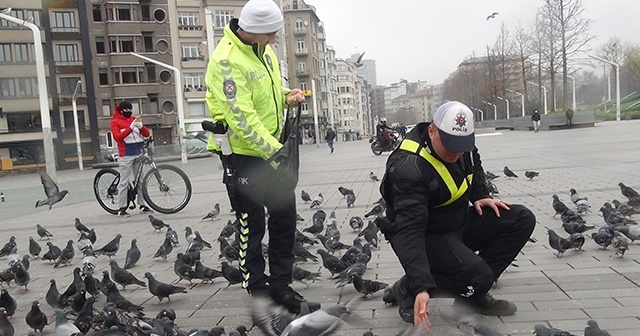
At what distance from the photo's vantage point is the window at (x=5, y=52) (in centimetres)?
4944

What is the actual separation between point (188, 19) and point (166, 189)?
184ft

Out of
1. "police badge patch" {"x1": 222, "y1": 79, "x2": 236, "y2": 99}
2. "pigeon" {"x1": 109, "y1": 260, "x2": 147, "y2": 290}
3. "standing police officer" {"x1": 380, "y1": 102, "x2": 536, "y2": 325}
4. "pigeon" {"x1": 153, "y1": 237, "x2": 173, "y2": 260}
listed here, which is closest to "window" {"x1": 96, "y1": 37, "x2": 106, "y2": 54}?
"pigeon" {"x1": 153, "y1": 237, "x2": 173, "y2": 260}

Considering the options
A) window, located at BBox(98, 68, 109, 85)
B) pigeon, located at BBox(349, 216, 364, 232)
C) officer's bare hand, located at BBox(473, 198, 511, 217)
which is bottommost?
pigeon, located at BBox(349, 216, 364, 232)

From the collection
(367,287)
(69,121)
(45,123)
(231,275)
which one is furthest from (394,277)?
(69,121)

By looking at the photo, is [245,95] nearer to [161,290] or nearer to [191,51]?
[161,290]

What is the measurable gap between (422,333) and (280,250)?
1.46 meters

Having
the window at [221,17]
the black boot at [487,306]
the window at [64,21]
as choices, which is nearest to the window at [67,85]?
the window at [64,21]

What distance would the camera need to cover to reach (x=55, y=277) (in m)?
6.34

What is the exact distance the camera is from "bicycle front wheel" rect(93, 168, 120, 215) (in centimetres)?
1098

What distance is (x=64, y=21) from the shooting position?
54.7 metres

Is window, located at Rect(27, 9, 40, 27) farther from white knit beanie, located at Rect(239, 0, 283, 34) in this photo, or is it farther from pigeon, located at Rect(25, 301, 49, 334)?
white knit beanie, located at Rect(239, 0, 283, 34)

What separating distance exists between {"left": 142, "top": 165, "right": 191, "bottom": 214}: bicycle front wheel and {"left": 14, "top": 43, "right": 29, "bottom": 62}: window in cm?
4589

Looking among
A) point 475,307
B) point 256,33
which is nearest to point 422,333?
point 475,307

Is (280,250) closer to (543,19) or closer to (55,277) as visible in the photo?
(55,277)
